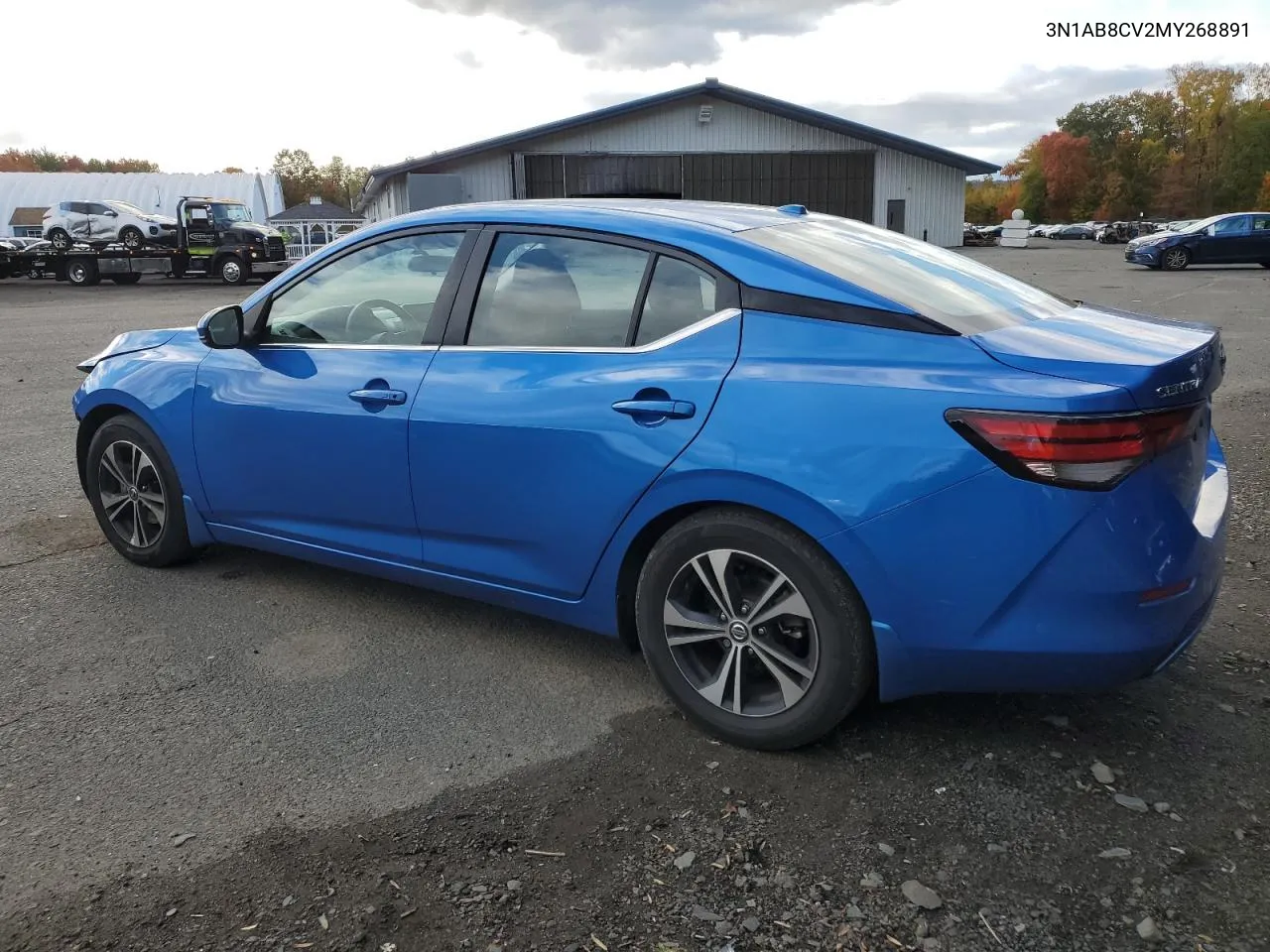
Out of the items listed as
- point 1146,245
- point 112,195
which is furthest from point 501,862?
point 112,195

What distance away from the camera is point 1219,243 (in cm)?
2862

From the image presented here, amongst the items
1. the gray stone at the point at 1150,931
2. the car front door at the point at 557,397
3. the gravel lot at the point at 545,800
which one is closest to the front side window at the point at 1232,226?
the gravel lot at the point at 545,800

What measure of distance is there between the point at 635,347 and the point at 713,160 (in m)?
35.0

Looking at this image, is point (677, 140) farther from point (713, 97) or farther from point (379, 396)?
point (379, 396)

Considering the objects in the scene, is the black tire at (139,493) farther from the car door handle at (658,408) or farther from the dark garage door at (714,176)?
the dark garage door at (714,176)

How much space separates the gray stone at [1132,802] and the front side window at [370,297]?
2.68 meters

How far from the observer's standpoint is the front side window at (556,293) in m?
3.35

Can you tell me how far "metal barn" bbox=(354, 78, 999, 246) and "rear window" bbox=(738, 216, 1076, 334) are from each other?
3258 centimetres

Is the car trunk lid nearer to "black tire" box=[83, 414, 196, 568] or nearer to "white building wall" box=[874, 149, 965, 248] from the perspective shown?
"black tire" box=[83, 414, 196, 568]

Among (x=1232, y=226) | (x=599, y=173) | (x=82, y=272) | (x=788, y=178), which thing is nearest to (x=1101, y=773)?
(x=1232, y=226)

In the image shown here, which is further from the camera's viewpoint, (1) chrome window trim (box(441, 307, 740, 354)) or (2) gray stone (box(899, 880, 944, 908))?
(1) chrome window trim (box(441, 307, 740, 354))

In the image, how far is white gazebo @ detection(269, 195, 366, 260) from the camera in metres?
38.9

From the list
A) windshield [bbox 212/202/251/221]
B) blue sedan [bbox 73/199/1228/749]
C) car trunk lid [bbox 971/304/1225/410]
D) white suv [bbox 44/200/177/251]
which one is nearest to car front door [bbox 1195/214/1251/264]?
windshield [bbox 212/202/251/221]

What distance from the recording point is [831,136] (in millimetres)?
36531
